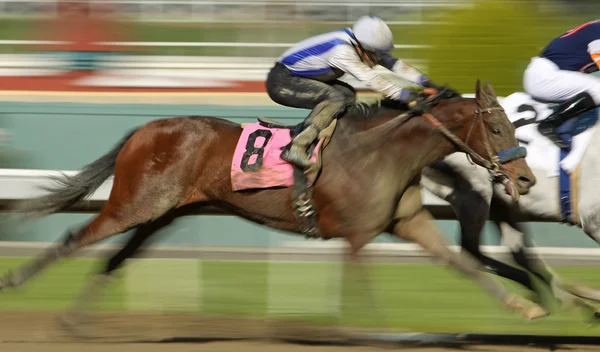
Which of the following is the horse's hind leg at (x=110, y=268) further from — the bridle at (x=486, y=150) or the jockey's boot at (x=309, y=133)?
the bridle at (x=486, y=150)

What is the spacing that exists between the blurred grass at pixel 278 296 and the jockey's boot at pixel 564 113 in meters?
1.24

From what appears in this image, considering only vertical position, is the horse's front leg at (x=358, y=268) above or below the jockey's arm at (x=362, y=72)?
below

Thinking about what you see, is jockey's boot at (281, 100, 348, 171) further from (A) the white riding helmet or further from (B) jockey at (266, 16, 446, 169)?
(A) the white riding helmet

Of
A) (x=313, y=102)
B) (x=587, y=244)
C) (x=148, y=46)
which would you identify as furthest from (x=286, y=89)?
(x=148, y=46)

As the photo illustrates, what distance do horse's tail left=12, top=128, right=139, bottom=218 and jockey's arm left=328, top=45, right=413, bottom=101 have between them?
1.35 metres

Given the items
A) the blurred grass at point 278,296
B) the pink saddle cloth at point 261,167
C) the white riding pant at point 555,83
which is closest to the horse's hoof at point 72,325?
the blurred grass at point 278,296

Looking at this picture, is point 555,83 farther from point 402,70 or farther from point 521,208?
point 402,70

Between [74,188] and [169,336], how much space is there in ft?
3.50

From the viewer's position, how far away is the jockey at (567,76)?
249 inches

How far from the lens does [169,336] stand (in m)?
6.04

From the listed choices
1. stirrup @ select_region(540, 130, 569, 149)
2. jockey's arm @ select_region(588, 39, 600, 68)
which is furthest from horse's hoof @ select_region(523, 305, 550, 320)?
jockey's arm @ select_region(588, 39, 600, 68)

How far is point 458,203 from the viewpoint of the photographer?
21.1 feet

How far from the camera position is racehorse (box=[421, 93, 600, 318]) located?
612 centimetres

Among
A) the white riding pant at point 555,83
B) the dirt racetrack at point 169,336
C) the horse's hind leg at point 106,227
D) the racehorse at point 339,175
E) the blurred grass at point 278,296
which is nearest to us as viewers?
the dirt racetrack at point 169,336
